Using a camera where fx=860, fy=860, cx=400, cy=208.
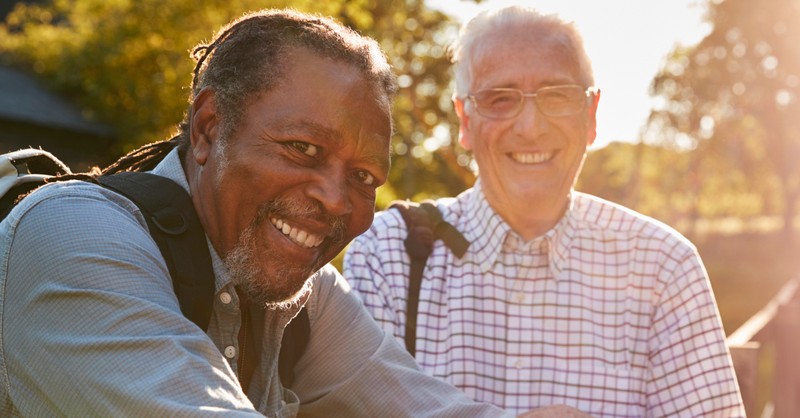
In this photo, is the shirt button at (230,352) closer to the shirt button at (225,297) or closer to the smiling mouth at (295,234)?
the shirt button at (225,297)

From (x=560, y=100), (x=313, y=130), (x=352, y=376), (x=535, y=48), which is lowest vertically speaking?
(x=352, y=376)

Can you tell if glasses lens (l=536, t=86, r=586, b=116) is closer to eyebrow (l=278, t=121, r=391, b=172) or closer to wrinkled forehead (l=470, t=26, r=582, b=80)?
wrinkled forehead (l=470, t=26, r=582, b=80)

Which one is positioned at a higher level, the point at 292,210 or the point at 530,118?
the point at 530,118

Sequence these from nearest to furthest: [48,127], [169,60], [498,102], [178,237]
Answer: [178,237], [498,102], [169,60], [48,127]

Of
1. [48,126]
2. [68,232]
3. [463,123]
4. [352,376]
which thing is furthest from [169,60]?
[68,232]

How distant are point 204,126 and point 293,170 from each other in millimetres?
280

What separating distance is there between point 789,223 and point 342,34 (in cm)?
3920

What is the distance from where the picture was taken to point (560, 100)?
317 centimetres

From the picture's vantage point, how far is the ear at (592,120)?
3.26 metres

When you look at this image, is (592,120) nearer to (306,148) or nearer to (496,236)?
(496,236)

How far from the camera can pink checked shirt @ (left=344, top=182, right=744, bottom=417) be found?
295cm

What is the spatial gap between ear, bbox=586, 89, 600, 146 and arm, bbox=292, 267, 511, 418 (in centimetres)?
137

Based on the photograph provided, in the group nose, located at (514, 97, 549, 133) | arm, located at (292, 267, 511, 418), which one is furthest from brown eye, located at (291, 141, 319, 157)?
nose, located at (514, 97, 549, 133)

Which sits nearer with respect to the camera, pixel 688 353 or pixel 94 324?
pixel 94 324
